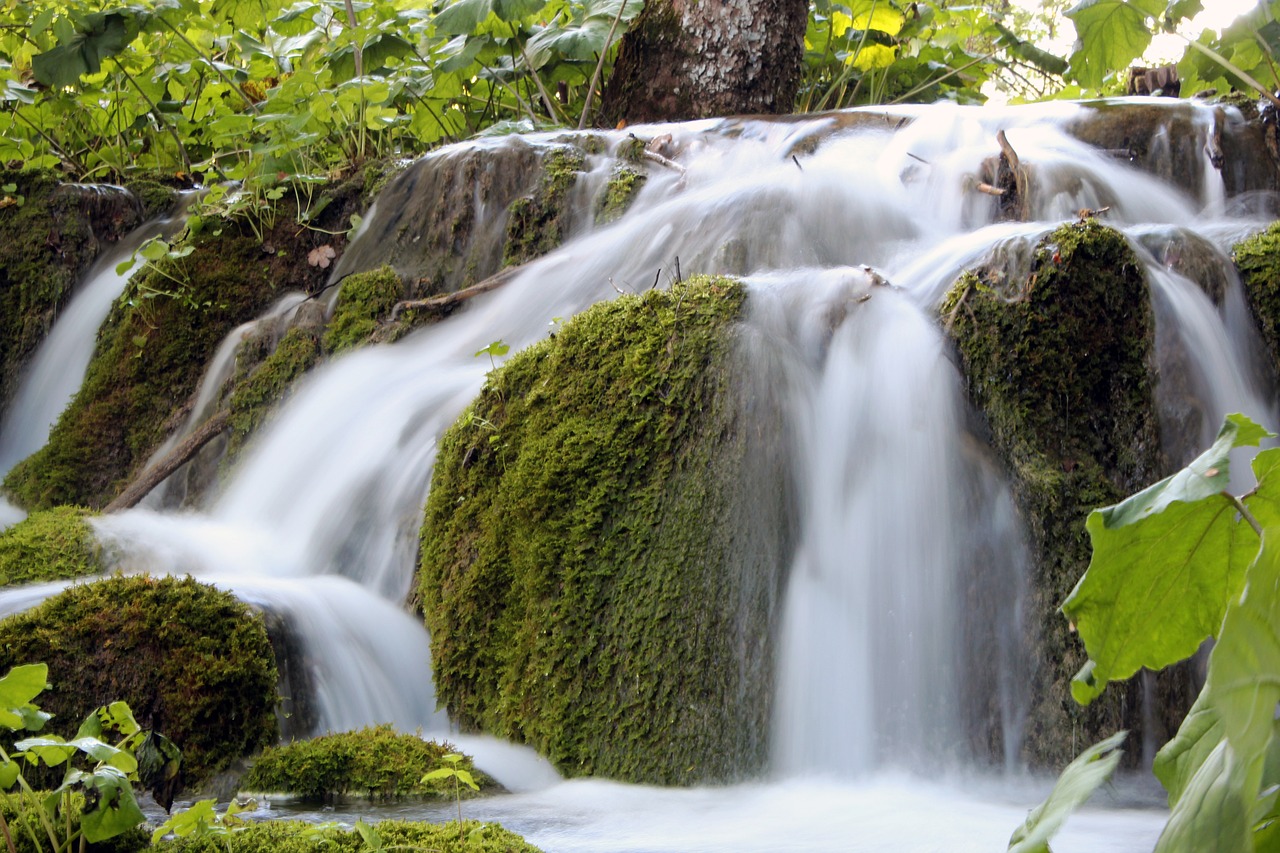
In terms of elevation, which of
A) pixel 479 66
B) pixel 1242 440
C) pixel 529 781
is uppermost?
pixel 479 66

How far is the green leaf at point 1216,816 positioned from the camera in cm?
48

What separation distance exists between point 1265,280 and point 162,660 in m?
2.99

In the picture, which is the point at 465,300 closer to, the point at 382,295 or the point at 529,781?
the point at 382,295

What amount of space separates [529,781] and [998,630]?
1.12m

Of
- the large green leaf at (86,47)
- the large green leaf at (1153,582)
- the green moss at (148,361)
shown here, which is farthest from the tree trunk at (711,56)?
the large green leaf at (1153,582)

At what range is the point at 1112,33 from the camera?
2504 mm

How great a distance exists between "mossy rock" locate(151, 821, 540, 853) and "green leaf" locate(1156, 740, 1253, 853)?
124 centimetres

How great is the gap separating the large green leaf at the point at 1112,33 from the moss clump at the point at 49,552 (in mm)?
3095

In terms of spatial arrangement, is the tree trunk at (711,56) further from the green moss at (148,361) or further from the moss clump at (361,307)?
the green moss at (148,361)

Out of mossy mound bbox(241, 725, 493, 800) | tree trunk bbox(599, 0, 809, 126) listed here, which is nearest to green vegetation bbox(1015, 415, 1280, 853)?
mossy mound bbox(241, 725, 493, 800)

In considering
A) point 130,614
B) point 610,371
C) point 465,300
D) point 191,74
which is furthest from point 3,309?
point 610,371

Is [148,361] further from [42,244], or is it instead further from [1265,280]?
[1265,280]

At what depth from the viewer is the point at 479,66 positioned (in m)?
6.45

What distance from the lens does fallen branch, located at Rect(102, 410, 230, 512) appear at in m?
4.68
